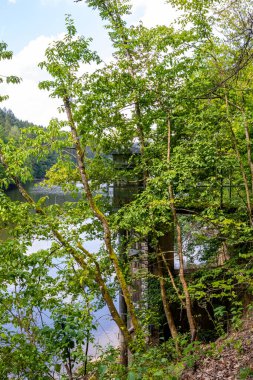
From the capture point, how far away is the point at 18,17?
752 centimetres

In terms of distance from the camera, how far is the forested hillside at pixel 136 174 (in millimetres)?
5336

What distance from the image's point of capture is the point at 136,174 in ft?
26.7

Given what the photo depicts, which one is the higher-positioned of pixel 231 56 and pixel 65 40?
pixel 231 56

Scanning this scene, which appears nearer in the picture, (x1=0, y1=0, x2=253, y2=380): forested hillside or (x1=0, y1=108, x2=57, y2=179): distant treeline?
(x1=0, y1=0, x2=253, y2=380): forested hillside

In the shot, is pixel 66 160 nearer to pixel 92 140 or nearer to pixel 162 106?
pixel 92 140

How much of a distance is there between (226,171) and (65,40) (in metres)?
4.29

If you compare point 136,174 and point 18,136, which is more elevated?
point 136,174

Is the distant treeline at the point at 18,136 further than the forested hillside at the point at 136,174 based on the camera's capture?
Yes

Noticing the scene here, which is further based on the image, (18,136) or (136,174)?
(136,174)

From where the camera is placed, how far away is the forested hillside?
17.5ft

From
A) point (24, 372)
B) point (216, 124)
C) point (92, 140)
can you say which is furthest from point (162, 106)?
point (24, 372)

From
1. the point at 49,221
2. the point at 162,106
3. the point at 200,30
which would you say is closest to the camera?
the point at 49,221

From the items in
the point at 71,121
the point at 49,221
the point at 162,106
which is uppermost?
the point at 162,106

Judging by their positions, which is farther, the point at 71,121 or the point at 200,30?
the point at 200,30
